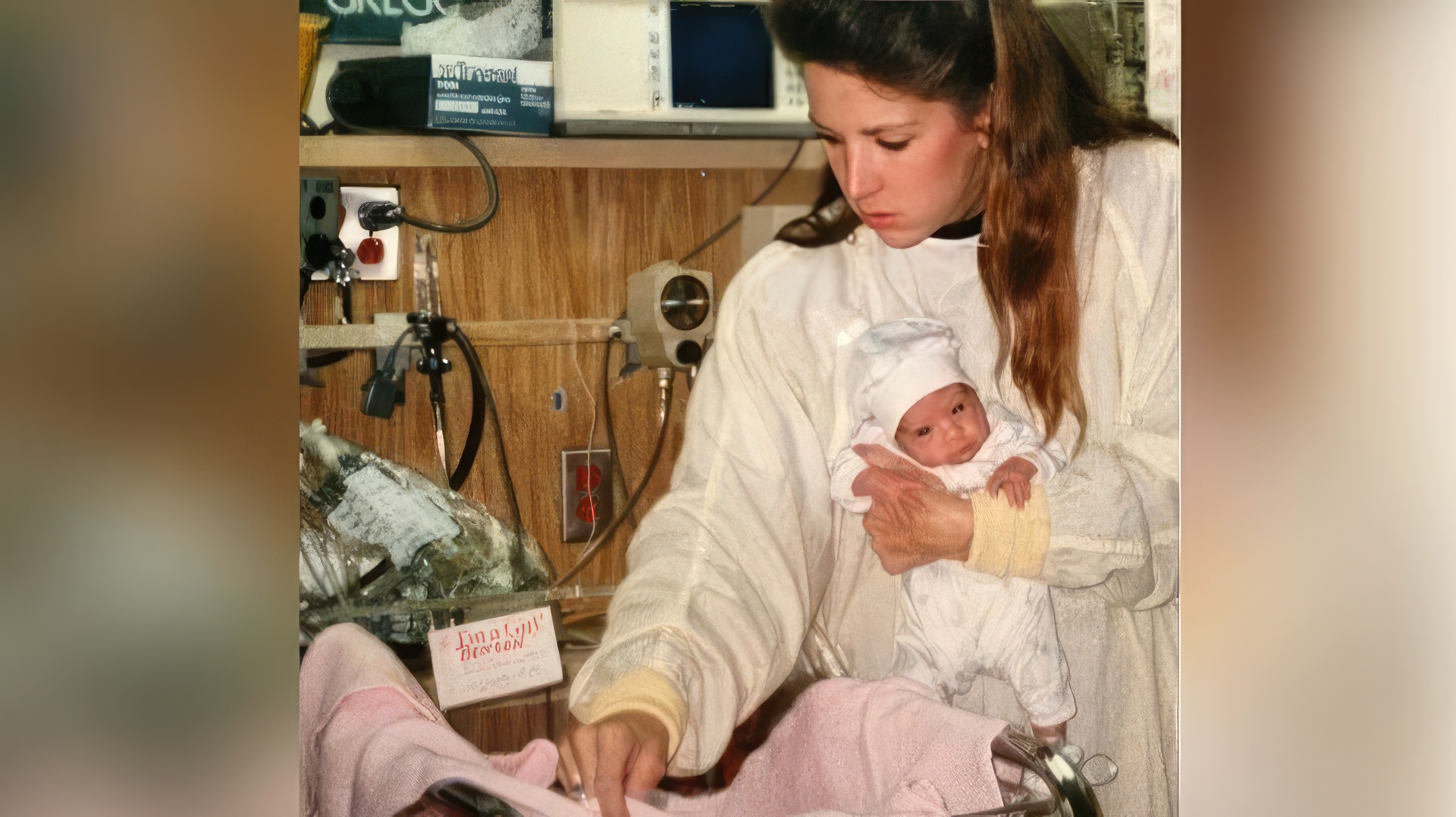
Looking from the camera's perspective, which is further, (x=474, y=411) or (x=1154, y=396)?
(x=1154, y=396)

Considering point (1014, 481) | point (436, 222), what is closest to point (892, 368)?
point (1014, 481)

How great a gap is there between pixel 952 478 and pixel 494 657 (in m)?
0.58

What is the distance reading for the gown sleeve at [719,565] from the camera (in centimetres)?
120

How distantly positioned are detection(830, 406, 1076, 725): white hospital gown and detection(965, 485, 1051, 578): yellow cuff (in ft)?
0.04

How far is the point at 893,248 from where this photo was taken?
123 centimetres

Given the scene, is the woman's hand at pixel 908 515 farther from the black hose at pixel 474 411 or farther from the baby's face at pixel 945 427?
the black hose at pixel 474 411

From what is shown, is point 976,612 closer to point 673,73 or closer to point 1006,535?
point 1006,535

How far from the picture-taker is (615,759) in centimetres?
119

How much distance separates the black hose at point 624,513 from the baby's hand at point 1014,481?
1.30ft

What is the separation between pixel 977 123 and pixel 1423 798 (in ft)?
3.79

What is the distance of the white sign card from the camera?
119cm

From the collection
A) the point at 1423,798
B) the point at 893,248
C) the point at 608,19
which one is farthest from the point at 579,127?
the point at 1423,798

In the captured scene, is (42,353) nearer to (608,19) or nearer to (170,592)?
(170,592)

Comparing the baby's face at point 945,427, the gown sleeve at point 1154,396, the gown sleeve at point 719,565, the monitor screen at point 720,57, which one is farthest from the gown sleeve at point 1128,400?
the monitor screen at point 720,57
